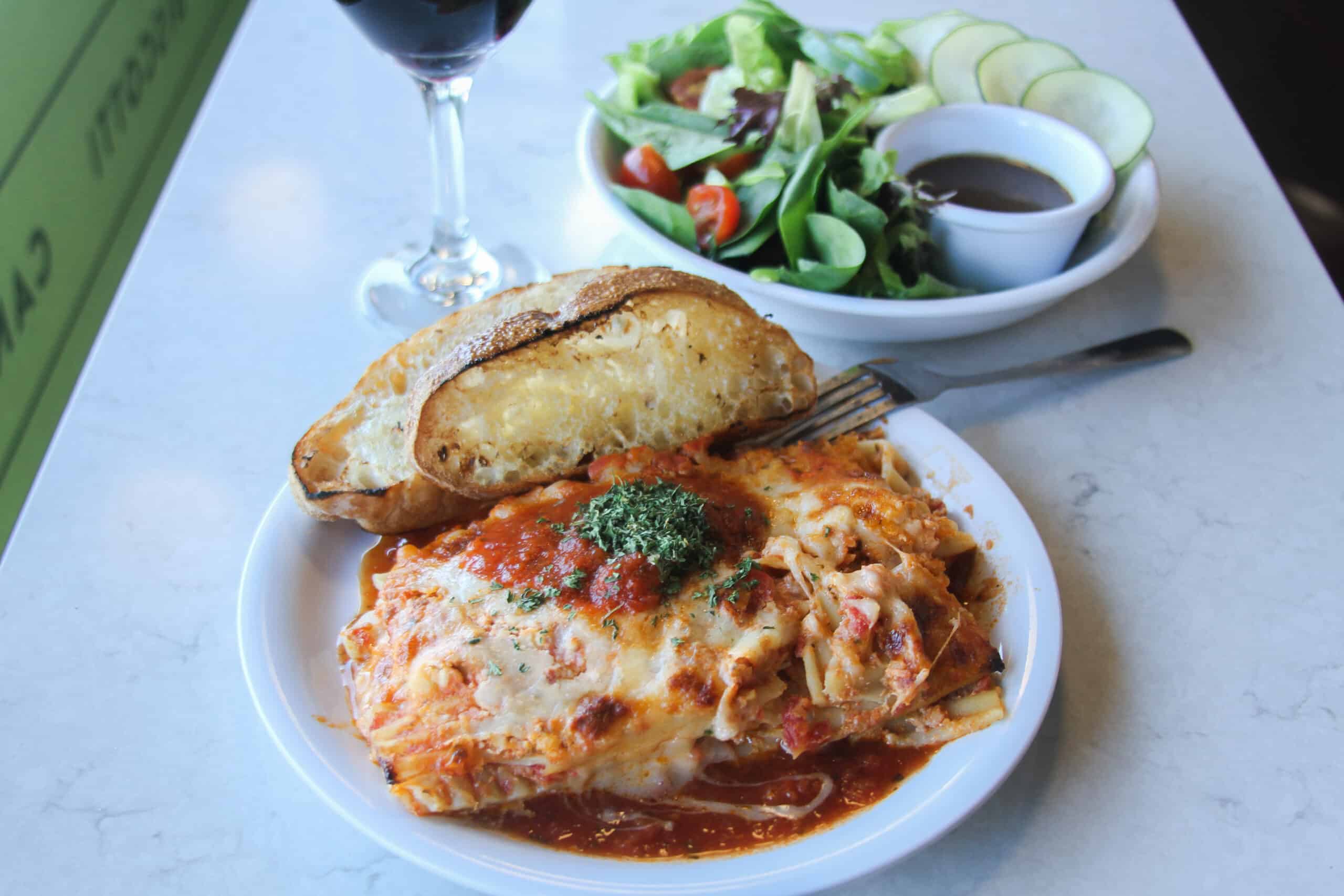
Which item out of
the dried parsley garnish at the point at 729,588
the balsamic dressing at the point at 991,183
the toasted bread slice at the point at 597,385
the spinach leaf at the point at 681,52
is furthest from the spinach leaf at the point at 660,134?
the dried parsley garnish at the point at 729,588

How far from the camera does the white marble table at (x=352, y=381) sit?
1764mm

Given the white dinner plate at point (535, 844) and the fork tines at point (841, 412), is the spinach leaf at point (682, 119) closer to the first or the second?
the fork tines at point (841, 412)

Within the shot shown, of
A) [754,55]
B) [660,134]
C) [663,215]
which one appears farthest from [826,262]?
[754,55]

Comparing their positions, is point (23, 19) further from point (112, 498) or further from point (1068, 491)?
point (1068, 491)

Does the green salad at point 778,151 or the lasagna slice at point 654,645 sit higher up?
the green salad at point 778,151

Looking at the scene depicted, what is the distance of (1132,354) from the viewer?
8.99 feet

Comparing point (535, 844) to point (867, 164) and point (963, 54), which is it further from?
point (963, 54)

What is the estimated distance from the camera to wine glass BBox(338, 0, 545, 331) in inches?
90.4

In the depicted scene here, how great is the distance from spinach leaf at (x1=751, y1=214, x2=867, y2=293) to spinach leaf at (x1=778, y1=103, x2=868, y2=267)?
0.09ft

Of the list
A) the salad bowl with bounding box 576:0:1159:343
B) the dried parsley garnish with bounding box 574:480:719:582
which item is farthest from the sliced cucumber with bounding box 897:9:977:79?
the dried parsley garnish with bounding box 574:480:719:582

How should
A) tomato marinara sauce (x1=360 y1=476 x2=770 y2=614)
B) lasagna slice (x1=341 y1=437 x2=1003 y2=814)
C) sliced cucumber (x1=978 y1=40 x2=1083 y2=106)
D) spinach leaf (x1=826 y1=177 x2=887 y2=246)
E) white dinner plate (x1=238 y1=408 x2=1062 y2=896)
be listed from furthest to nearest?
sliced cucumber (x1=978 y1=40 x2=1083 y2=106) → spinach leaf (x1=826 y1=177 x2=887 y2=246) → tomato marinara sauce (x1=360 y1=476 x2=770 y2=614) → lasagna slice (x1=341 y1=437 x2=1003 y2=814) → white dinner plate (x1=238 y1=408 x2=1062 y2=896)

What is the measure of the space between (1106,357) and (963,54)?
4.04 ft

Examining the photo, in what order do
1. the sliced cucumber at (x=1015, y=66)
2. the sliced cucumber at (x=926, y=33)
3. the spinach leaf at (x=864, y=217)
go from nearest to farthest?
1. the spinach leaf at (x=864, y=217)
2. the sliced cucumber at (x=1015, y=66)
3. the sliced cucumber at (x=926, y=33)

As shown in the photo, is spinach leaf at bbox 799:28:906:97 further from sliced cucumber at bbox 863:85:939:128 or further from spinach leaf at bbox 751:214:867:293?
spinach leaf at bbox 751:214:867:293
